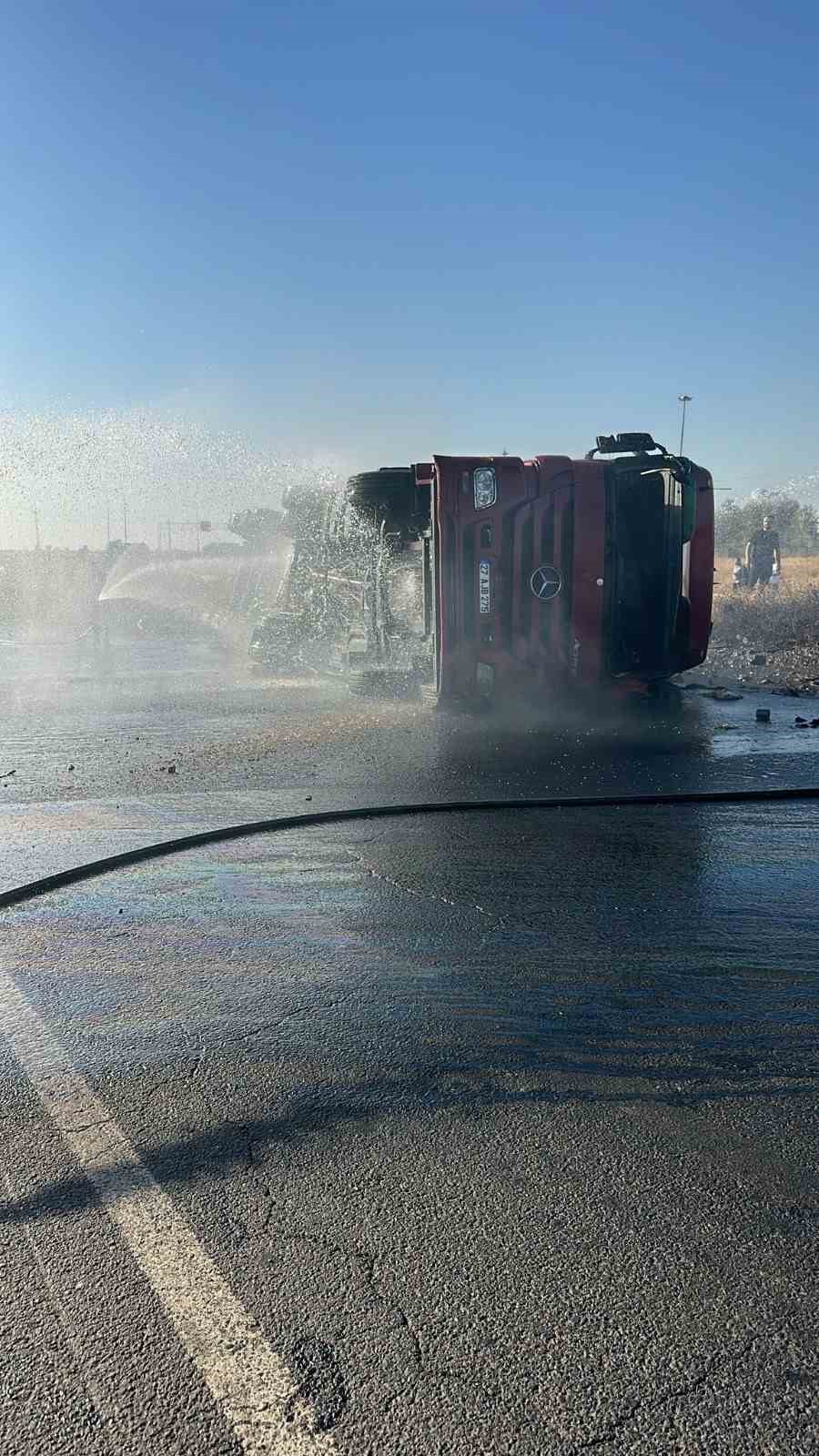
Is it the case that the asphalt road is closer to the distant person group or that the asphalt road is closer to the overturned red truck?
the overturned red truck

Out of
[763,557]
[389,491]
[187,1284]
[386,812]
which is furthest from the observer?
[763,557]

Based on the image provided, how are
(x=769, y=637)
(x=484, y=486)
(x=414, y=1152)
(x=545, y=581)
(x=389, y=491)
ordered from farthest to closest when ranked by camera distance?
(x=769, y=637)
(x=389, y=491)
(x=545, y=581)
(x=484, y=486)
(x=414, y=1152)

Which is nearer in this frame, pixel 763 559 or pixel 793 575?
pixel 763 559

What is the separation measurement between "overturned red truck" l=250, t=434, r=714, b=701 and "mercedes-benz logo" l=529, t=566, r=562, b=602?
0.01 m

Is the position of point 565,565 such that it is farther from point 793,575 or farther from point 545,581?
point 793,575

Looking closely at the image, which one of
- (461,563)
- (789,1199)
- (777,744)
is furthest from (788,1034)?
(461,563)

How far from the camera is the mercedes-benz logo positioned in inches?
468

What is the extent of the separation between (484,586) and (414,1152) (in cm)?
946

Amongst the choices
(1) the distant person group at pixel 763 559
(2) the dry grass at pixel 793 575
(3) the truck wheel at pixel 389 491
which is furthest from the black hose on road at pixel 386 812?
(2) the dry grass at pixel 793 575

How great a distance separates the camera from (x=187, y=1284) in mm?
2352

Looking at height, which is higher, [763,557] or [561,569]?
[763,557]

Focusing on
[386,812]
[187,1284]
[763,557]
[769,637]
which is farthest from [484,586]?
[763,557]

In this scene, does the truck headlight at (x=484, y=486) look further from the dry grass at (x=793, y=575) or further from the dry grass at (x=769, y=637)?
the dry grass at (x=793, y=575)

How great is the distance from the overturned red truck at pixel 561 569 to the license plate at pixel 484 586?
10 mm
